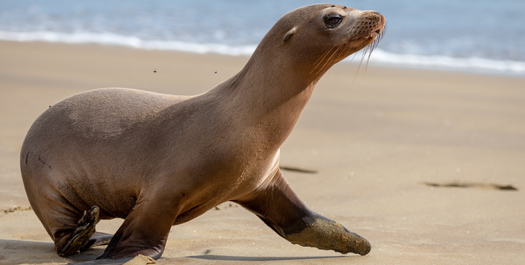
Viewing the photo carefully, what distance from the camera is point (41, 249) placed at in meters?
4.77

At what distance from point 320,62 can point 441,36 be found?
49.9 ft

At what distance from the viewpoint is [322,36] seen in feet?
14.1

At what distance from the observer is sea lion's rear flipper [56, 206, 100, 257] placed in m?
4.34

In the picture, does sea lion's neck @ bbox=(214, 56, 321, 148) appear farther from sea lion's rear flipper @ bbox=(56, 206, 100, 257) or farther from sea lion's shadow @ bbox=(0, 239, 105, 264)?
sea lion's shadow @ bbox=(0, 239, 105, 264)

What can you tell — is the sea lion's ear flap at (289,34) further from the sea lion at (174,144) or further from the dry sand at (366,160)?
the dry sand at (366,160)

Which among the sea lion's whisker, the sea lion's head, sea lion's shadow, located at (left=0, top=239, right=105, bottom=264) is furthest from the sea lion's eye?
sea lion's shadow, located at (left=0, top=239, right=105, bottom=264)

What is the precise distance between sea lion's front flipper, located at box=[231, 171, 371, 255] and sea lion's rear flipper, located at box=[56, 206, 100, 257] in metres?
0.94

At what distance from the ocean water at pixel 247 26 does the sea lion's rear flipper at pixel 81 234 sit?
37.6 feet

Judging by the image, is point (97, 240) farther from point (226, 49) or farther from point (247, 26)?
point (247, 26)

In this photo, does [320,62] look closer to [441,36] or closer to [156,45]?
[156,45]

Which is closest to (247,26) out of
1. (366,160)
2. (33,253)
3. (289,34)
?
(366,160)

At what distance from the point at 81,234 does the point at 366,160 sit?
406cm

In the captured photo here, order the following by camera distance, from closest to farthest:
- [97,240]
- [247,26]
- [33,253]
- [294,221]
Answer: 1. [33,253]
2. [97,240]
3. [294,221]
4. [247,26]

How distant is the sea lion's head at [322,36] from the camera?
13.9 feet
